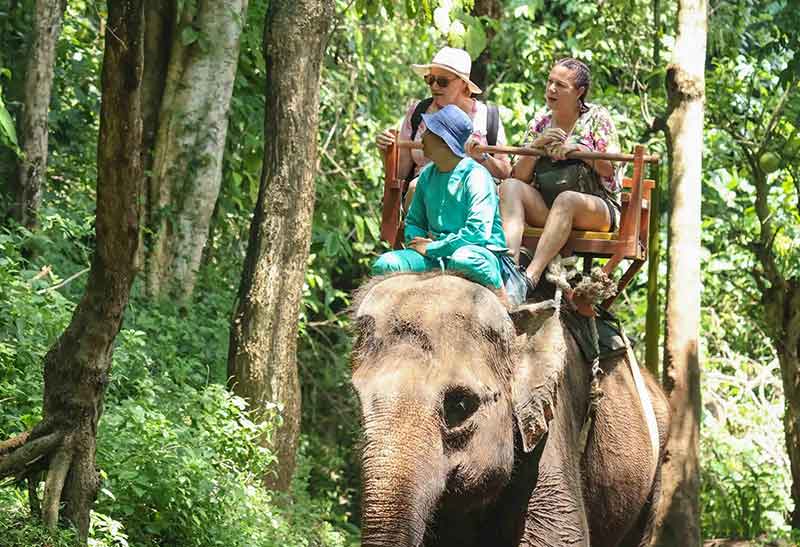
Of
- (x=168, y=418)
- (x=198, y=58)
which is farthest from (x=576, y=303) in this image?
(x=198, y=58)

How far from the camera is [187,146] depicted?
34.1 ft

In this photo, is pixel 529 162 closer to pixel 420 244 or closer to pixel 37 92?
pixel 420 244

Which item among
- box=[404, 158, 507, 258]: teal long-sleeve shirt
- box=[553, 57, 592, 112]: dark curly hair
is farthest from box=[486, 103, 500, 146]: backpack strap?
box=[404, 158, 507, 258]: teal long-sleeve shirt

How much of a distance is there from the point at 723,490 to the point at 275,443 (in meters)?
4.65

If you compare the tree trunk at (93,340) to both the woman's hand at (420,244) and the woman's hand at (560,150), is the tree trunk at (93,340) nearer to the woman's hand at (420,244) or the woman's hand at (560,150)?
the woman's hand at (420,244)

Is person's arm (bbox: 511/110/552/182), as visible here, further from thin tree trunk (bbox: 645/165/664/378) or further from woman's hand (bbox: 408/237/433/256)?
thin tree trunk (bbox: 645/165/664/378)

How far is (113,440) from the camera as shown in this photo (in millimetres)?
7074

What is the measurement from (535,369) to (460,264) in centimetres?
48

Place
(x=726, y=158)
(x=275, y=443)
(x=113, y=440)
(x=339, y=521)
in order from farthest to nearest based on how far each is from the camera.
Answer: (x=726, y=158) < (x=339, y=521) < (x=275, y=443) < (x=113, y=440)

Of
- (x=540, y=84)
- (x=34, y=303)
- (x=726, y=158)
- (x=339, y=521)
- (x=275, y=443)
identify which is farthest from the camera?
(x=540, y=84)

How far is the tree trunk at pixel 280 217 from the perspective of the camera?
8.73 meters

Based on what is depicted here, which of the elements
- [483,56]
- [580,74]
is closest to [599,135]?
[580,74]

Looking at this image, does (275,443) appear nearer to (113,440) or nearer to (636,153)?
(113,440)

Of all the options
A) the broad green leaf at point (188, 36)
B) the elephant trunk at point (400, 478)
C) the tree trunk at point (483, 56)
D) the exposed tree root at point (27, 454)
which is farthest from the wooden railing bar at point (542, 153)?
the tree trunk at point (483, 56)
